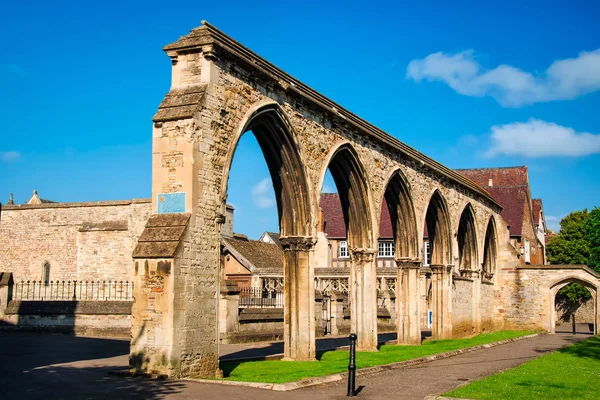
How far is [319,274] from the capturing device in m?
34.7

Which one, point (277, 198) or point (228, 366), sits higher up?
point (277, 198)

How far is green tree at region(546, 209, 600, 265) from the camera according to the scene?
5275cm

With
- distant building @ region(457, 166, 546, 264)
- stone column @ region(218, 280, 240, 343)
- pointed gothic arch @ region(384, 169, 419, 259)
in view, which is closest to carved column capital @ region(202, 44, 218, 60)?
stone column @ region(218, 280, 240, 343)

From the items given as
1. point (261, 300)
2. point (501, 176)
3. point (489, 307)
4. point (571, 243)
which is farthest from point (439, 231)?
point (571, 243)

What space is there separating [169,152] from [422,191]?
12931 millimetres

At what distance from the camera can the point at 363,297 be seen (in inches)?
761

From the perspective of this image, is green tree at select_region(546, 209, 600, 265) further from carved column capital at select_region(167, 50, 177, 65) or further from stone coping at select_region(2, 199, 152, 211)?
carved column capital at select_region(167, 50, 177, 65)

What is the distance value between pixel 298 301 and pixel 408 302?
726 cm

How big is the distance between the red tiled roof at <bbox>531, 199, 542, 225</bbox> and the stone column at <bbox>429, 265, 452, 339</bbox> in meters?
29.8

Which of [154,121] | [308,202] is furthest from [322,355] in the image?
[154,121]

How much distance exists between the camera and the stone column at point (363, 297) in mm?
19188

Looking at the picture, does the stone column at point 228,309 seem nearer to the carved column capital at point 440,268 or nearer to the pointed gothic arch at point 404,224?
the pointed gothic arch at point 404,224

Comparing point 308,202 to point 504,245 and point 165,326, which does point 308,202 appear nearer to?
point 165,326

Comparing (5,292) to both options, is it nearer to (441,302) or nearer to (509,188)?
(441,302)
